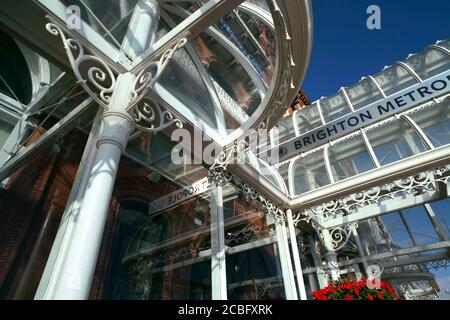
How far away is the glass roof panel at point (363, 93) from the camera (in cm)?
745

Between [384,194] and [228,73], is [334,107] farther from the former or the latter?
[228,73]

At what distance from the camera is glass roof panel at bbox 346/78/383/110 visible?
24.4ft

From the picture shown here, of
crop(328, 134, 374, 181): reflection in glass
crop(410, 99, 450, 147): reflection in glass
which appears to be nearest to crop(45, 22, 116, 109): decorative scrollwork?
crop(328, 134, 374, 181): reflection in glass

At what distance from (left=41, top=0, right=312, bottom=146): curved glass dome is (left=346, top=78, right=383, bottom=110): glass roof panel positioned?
401 centimetres

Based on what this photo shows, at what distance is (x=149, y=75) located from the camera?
226 cm

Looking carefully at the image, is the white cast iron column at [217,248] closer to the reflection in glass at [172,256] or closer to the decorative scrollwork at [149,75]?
the reflection in glass at [172,256]

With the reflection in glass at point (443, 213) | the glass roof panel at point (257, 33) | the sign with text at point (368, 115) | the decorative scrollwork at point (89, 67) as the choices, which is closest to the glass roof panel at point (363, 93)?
the sign with text at point (368, 115)

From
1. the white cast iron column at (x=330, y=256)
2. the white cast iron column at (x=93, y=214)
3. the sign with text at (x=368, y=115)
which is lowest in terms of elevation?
the white cast iron column at (x=93, y=214)

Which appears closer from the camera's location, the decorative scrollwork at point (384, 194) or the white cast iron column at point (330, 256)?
the decorative scrollwork at point (384, 194)

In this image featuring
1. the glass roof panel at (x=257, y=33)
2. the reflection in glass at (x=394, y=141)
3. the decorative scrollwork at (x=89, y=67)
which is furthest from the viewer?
the reflection in glass at (x=394, y=141)

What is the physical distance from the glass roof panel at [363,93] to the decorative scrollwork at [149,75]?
6591mm

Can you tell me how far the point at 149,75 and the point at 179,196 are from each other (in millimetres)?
2035

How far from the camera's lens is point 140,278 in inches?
119
